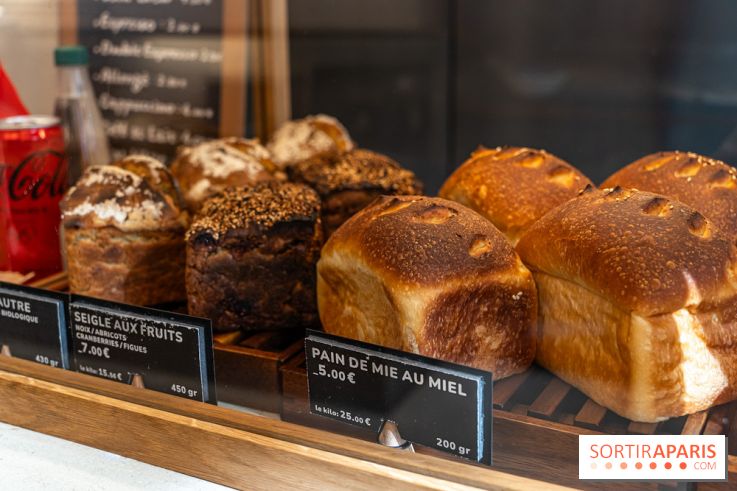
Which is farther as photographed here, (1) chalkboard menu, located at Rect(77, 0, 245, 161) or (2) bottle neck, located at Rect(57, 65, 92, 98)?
(1) chalkboard menu, located at Rect(77, 0, 245, 161)

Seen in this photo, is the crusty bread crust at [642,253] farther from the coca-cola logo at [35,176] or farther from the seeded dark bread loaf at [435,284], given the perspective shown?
the coca-cola logo at [35,176]

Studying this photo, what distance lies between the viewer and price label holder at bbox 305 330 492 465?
943 millimetres

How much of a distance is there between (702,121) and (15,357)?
4.27 feet

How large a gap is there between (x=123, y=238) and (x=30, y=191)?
20 centimetres

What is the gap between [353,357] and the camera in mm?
1022

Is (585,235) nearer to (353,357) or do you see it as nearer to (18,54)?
(353,357)

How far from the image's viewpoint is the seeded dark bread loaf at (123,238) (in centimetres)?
145

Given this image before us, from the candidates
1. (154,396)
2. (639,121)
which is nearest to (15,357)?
(154,396)

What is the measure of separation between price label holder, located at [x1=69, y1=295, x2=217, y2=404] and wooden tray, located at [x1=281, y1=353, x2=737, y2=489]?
26 centimetres

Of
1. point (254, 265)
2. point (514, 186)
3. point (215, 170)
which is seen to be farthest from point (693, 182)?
point (215, 170)

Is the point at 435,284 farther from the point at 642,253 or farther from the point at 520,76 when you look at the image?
the point at 520,76

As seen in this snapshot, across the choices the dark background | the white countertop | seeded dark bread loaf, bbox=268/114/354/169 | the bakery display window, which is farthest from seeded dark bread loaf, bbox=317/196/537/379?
seeded dark bread loaf, bbox=268/114/354/169

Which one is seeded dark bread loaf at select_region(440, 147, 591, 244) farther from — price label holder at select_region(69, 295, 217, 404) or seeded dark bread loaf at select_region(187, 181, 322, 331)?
price label holder at select_region(69, 295, 217, 404)

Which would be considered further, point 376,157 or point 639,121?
point 639,121
